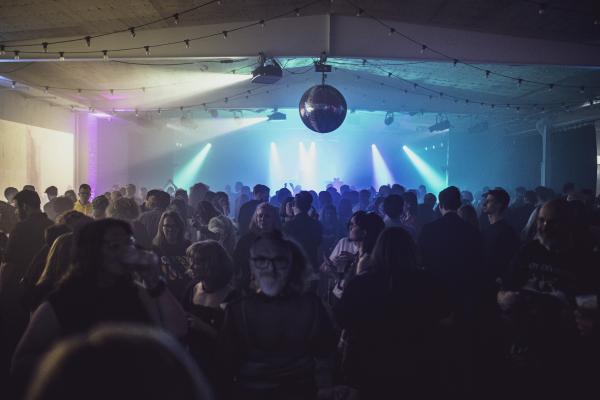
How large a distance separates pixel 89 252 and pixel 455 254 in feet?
10.7

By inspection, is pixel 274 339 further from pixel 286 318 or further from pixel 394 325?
pixel 394 325

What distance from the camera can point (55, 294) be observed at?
6.15 ft

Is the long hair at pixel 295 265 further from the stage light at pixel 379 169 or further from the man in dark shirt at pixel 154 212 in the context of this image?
the stage light at pixel 379 169

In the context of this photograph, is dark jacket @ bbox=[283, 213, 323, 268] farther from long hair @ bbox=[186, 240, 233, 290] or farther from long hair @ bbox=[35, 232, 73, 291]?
long hair @ bbox=[35, 232, 73, 291]

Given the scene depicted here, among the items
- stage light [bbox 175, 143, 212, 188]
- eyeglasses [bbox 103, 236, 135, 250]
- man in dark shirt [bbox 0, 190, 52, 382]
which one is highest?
stage light [bbox 175, 143, 212, 188]

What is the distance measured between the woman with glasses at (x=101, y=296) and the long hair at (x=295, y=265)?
571mm

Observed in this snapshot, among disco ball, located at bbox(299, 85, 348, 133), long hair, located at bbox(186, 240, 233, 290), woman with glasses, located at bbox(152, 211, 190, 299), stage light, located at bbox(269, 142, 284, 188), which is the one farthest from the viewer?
stage light, located at bbox(269, 142, 284, 188)

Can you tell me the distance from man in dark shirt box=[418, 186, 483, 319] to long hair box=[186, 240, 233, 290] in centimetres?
211

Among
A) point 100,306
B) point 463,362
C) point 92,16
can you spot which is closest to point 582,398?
point 463,362

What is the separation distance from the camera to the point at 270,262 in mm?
2258

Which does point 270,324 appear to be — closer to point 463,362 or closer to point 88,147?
point 463,362

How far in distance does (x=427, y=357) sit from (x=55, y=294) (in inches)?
77.4

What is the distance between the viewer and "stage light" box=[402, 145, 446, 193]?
21.9 m

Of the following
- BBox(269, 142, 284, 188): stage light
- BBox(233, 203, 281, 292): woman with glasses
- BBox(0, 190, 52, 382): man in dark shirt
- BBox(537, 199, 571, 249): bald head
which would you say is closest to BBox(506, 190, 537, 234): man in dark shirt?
BBox(233, 203, 281, 292): woman with glasses
